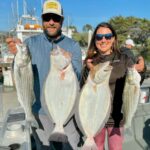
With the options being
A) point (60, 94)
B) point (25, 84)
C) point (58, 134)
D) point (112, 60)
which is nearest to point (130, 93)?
point (112, 60)

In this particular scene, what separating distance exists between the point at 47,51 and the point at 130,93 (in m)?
0.92

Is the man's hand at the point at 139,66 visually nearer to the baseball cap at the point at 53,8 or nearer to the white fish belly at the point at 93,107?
the white fish belly at the point at 93,107

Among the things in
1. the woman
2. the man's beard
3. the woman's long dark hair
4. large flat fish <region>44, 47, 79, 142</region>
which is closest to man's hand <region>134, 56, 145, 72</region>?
the woman

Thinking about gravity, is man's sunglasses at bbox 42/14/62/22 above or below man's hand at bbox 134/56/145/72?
above

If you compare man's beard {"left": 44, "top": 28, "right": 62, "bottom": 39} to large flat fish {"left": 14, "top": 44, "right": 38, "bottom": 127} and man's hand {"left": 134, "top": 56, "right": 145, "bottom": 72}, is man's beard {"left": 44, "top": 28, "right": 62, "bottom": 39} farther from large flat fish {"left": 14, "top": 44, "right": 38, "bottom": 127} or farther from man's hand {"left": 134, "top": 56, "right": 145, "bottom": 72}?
man's hand {"left": 134, "top": 56, "right": 145, "bottom": 72}

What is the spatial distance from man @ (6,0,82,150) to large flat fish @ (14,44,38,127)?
0.25m

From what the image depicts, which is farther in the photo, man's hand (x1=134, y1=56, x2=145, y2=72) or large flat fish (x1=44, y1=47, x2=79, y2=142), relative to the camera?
man's hand (x1=134, y1=56, x2=145, y2=72)

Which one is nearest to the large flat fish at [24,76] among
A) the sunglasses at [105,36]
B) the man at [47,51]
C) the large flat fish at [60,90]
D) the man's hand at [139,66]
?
the large flat fish at [60,90]

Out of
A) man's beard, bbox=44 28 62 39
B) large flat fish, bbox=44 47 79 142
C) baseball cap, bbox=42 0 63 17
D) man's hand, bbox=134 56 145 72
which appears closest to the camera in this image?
large flat fish, bbox=44 47 79 142

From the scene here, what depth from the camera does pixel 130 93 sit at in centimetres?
272

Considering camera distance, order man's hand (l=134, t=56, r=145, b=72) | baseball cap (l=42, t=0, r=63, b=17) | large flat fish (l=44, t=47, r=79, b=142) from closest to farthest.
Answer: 1. large flat fish (l=44, t=47, r=79, b=142)
2. man's hand (l=134, t=56, r=145, b=72)
3. baseball cap (l=42, t=0, r=63, b=17)

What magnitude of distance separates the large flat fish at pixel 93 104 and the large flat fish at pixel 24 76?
0.43m

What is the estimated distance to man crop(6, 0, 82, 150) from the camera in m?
2.96

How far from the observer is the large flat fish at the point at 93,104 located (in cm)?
263
